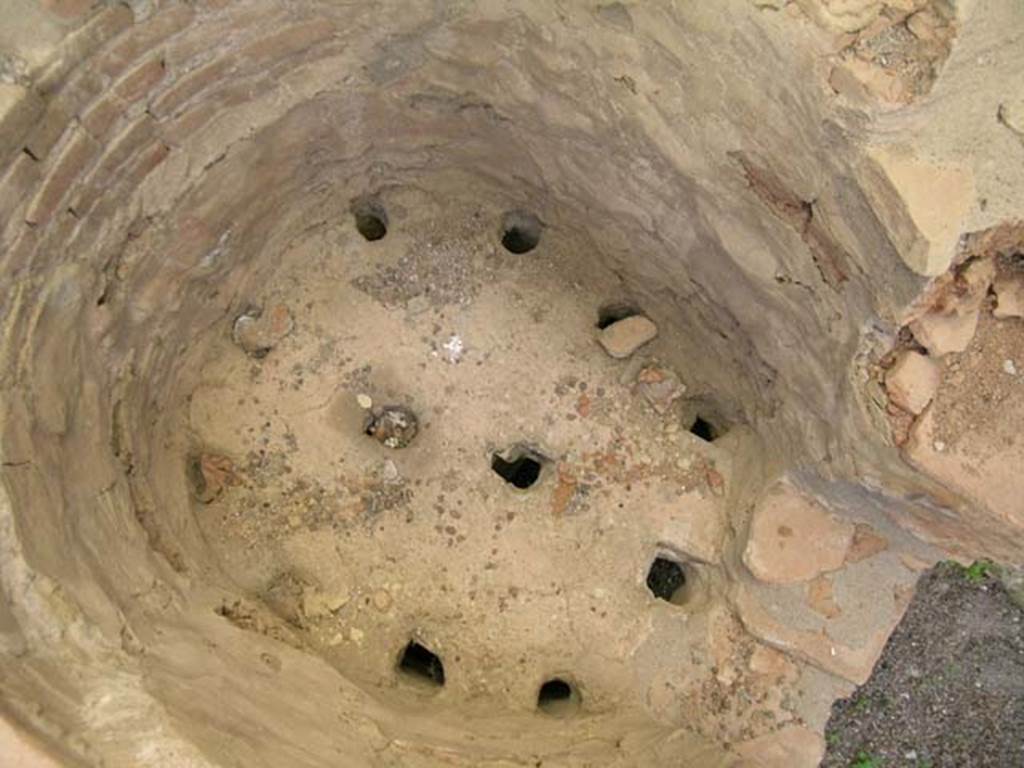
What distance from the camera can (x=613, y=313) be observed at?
13.1ft

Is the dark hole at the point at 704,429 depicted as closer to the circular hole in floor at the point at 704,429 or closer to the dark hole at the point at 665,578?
the circular hole in floor at the point at 704,429

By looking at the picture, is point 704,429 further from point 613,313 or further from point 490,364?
point 490,364

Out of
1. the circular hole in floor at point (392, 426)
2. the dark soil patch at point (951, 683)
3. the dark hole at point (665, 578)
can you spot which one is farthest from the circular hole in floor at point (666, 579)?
the circular hole in floor at point (392, 426)

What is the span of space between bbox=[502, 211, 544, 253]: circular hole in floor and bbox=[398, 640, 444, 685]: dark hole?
1582mm

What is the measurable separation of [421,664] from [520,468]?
0.84 m

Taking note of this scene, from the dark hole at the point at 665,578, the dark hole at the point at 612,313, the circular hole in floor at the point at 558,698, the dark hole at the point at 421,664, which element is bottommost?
the circular hole in floor at the point at 558,698

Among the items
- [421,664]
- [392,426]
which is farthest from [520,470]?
[421,664]

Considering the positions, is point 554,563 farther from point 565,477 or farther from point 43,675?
point 43,675

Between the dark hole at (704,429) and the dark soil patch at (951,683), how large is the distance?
36.6 inches

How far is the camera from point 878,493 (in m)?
2.97

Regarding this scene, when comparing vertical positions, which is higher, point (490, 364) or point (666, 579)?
point (490, 364)

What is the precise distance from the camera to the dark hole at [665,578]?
3.92 meters

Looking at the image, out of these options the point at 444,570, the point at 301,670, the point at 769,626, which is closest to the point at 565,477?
the point at 444,570

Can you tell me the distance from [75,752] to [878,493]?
2.22m
